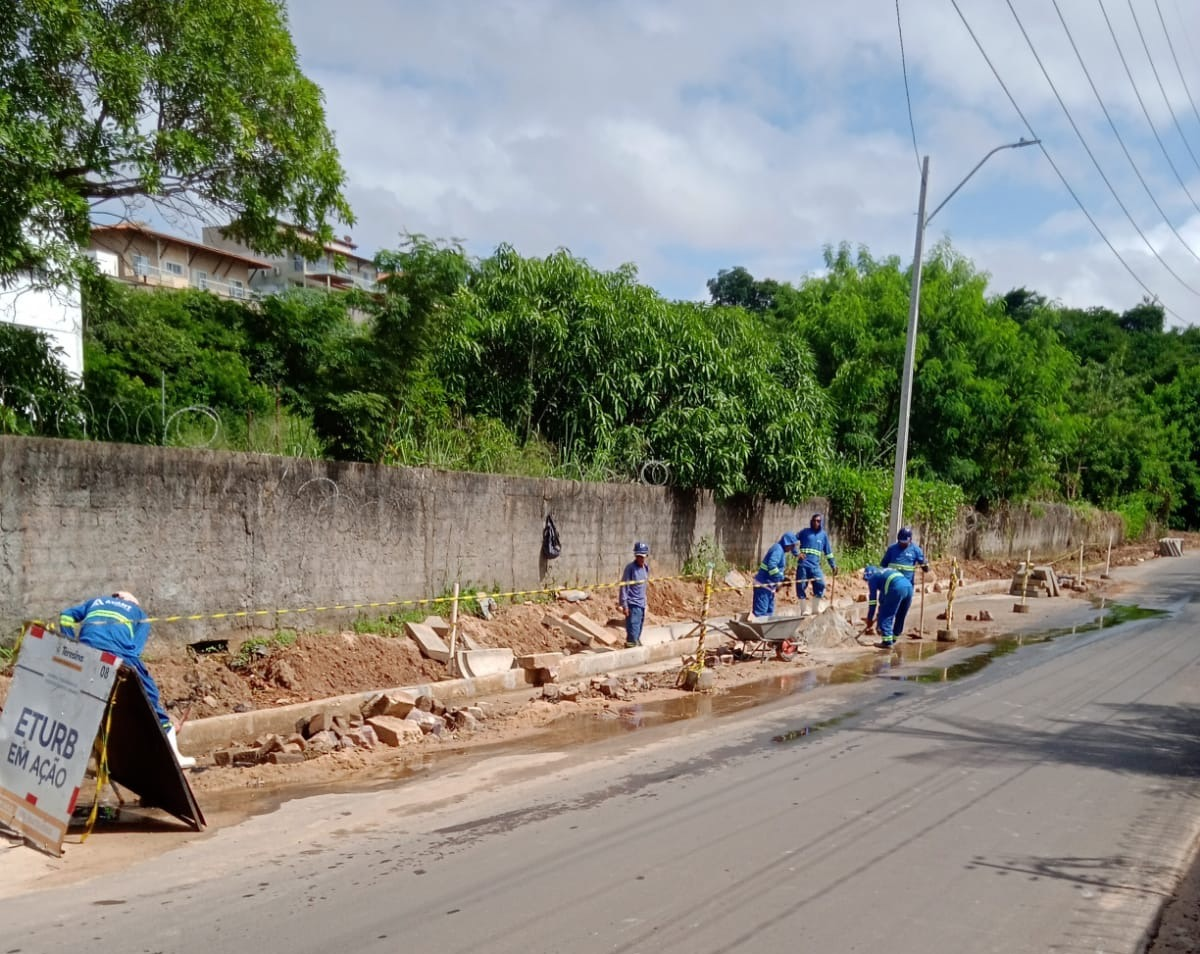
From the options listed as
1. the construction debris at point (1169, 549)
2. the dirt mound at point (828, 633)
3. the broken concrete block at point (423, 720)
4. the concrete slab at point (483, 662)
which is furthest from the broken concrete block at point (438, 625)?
the construction debris at point (1169, 549)

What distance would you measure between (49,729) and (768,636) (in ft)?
32.2

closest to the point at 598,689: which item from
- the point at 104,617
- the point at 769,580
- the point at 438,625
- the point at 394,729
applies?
the point at 438,625

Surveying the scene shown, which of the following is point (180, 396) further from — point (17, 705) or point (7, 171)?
point (17, 705)

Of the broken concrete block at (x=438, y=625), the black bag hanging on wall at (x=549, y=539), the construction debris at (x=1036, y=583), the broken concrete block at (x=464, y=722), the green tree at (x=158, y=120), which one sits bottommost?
the broken concrete block at (x=464, y=722)

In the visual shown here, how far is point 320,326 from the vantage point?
900 inches

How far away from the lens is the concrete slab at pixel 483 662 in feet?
40.9

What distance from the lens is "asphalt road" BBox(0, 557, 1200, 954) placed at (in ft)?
16.9

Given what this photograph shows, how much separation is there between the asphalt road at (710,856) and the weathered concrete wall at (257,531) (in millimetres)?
4136

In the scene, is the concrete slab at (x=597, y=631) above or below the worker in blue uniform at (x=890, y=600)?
below

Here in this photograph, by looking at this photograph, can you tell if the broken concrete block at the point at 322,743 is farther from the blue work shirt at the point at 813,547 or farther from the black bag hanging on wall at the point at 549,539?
the blue work shirt at the point at 813,547

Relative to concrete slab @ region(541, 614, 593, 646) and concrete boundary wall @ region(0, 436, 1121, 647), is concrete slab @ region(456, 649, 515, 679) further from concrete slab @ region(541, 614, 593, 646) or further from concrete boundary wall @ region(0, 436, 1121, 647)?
concrete slab @ region(541, 614, 593, 646)

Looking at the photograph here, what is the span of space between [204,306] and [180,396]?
641 cm

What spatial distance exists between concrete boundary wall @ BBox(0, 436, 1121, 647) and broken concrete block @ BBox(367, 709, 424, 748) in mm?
2727

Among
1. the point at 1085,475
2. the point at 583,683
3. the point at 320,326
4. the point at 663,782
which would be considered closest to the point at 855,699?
the point at 583,683
